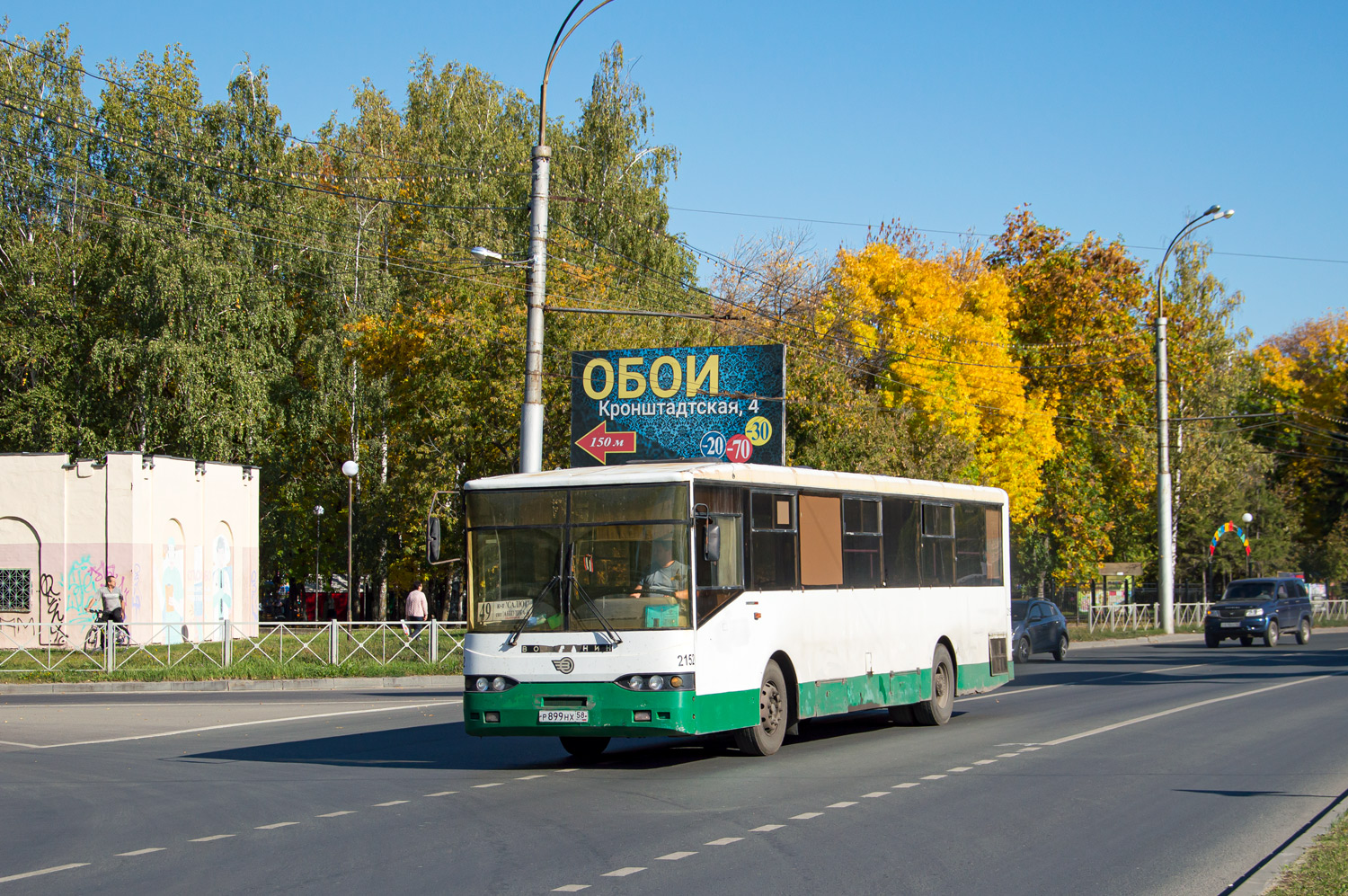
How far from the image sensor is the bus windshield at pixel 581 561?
42.7 ft

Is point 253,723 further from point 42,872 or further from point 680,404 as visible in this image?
point 680,404

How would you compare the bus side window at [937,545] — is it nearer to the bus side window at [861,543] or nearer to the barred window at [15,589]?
the bus side window at [861,543]

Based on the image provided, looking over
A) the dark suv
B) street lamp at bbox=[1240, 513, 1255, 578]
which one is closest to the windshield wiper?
the dark suv

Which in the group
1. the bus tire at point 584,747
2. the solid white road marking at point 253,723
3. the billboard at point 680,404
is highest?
the billboard at point 680,404

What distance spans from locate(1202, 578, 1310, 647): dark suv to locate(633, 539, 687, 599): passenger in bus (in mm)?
30822

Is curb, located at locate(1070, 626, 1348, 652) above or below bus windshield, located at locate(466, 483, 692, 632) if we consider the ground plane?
below

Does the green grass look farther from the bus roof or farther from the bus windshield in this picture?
the bus roof

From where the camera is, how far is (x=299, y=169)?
58312 mm

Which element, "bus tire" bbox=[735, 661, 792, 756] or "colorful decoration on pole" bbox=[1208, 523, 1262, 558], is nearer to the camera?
"bus tire" bbox=[735, 661, 792, 756]

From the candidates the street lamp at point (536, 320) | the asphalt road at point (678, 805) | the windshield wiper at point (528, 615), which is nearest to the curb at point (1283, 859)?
the asphalt road at point (678, 805)

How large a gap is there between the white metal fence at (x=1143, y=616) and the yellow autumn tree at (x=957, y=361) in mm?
4779

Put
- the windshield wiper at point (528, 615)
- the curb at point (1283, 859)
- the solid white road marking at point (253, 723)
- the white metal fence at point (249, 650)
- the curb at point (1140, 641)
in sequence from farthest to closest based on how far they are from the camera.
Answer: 1. the curb at point (1140, 641)
2. the white metal fence at point (249, 650)
3. the solid white road marking at point (253, 723)
4. the windshield wiper at point (528, 615)
5. the curb at point (1283, 859)

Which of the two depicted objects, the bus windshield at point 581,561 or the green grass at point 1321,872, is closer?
the green grass at point 1321,872

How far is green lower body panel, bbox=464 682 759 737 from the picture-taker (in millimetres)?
12648
